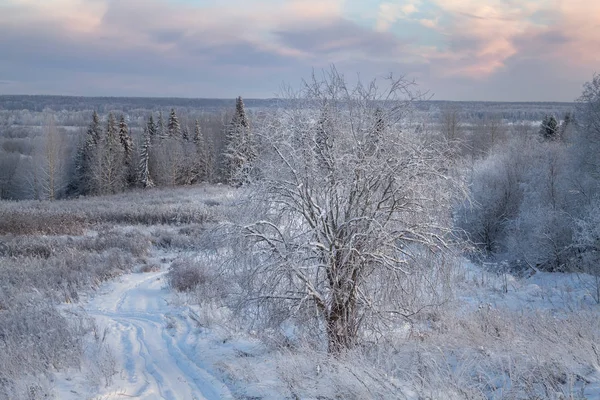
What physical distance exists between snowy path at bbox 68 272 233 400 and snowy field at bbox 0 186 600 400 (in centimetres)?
3

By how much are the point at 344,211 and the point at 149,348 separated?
15.8 feet

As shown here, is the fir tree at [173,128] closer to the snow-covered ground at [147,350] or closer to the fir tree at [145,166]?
the fir tree at [145,166]

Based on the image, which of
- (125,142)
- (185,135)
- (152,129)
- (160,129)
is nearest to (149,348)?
(125,142)

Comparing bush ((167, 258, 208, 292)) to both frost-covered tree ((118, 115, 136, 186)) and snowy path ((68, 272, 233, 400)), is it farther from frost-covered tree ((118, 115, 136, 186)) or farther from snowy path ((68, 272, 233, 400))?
frost-covered tree ((118, 115, 136, 186))

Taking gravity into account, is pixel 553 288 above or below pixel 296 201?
below

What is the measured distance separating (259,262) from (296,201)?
1.22 metres

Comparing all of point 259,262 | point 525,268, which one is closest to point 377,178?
point 259,262

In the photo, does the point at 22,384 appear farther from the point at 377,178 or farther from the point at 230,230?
the point at 377,178

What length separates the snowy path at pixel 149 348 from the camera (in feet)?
22.9

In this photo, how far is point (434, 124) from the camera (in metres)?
8.64

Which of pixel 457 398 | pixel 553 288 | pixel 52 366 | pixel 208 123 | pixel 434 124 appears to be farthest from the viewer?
pixel 208 123

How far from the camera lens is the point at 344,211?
809cm

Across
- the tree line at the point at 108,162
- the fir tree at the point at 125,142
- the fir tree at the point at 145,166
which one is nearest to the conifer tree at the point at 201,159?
the tree line at the point at 108,162

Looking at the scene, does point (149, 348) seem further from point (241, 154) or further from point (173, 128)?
point (173, 128)
